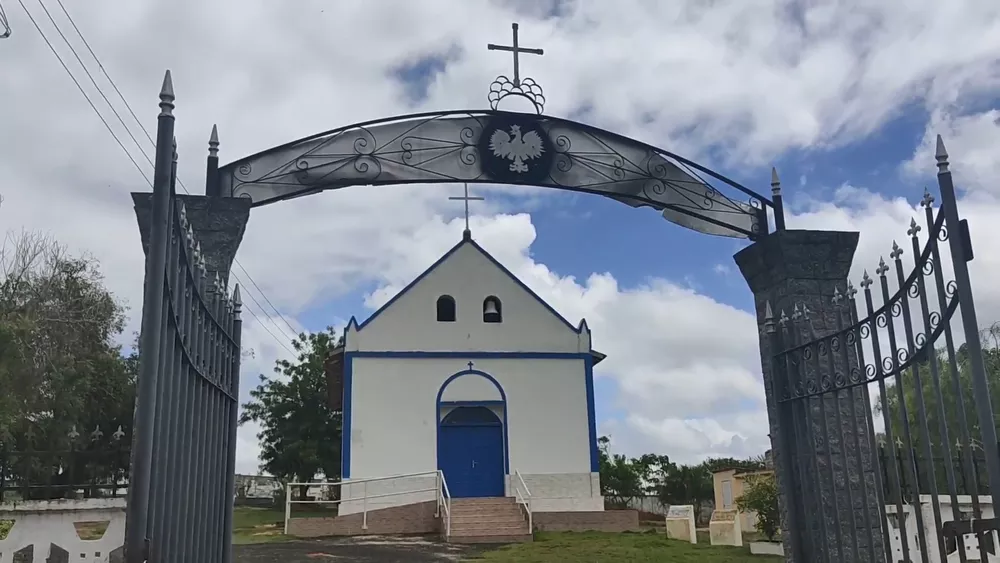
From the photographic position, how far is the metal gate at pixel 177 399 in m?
3.04

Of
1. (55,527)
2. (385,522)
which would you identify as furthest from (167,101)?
(385,522)

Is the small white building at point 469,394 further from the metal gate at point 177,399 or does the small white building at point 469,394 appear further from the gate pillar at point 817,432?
the metal gate at point 177,399

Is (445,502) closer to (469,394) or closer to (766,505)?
(469,394)

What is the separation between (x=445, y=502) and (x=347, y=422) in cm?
302

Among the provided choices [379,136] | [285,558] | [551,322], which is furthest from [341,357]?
[379,136]

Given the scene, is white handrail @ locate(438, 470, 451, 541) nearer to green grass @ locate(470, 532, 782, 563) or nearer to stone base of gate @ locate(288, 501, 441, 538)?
stone base of gate @ locate(288, 501, 441, 538)

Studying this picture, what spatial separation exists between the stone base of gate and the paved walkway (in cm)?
96

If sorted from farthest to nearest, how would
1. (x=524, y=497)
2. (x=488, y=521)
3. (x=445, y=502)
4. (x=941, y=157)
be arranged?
(x=524, y=497) → (x=445, y=502) → (x=488, y=521) → (x=941, y=157)

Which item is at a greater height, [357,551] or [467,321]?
[467,321]

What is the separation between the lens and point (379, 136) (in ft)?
20.2

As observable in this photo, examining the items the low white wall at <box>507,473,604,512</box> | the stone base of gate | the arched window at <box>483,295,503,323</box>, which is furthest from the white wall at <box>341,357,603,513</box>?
the arched window at <box>483,295,503,323</box>

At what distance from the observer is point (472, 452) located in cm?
1942

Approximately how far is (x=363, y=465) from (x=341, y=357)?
2.64 m

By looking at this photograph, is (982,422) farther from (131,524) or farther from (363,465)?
(363,465)
